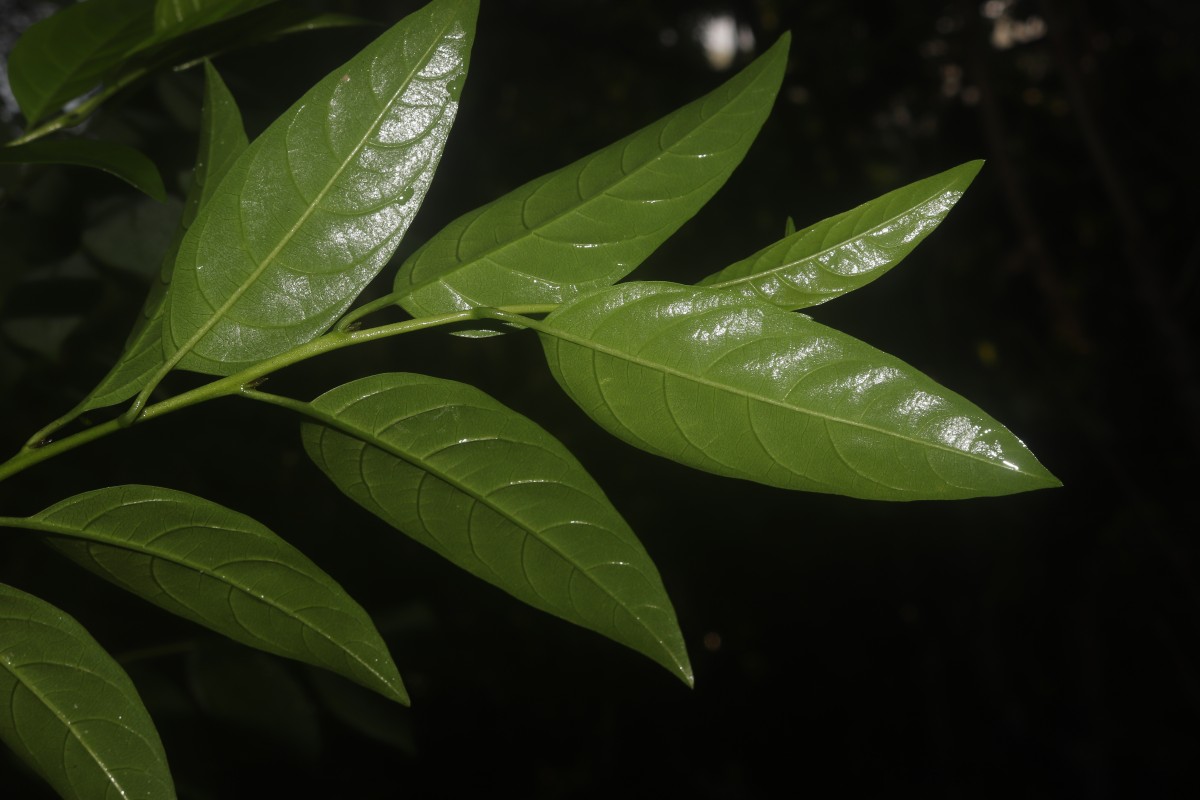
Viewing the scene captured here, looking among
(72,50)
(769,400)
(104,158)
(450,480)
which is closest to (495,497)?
(450,480)

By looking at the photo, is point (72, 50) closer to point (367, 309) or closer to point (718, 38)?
point (367, 309)

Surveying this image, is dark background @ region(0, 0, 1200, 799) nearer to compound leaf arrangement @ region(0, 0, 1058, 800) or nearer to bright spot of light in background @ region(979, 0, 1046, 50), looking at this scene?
bright spot of light in background @ region(979, 0, 1046, 50)

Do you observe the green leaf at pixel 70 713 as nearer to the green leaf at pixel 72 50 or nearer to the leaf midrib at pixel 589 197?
the leaf midrib at pixel 589 197

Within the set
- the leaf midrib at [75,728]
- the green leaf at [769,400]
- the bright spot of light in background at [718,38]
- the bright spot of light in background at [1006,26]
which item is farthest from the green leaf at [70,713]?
the bright spot of light in background at [1006,26]

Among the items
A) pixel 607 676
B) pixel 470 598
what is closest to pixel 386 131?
pixel 470 598

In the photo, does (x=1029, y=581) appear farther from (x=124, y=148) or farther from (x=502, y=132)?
(x=124, y=148)

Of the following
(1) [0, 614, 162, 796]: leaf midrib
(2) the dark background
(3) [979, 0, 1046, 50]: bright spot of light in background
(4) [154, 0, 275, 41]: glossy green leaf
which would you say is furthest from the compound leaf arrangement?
(3) [979, 0, 1046, 50]: bright spot of light in background
